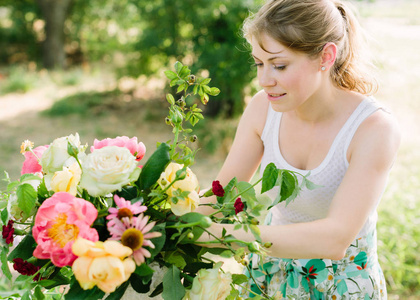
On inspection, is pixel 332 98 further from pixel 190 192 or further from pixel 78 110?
pixel 78 110

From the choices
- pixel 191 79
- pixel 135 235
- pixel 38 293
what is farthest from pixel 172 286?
pixel 191 79

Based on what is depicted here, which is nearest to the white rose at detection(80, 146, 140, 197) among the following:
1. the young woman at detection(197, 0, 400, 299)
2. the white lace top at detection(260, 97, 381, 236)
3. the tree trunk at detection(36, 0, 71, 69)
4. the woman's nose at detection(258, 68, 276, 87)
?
the young woman at detection(197, 0, 400, 299)

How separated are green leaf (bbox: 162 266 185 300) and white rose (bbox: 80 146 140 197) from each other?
199mm

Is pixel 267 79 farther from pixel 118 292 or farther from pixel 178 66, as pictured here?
pixel 118 292

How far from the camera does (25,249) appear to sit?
3.18 feet

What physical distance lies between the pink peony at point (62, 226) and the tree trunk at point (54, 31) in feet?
28.2

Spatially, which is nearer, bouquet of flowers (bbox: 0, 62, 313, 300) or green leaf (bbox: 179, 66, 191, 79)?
bouquet of flowers (bbox: 0, 62, 313, 300)

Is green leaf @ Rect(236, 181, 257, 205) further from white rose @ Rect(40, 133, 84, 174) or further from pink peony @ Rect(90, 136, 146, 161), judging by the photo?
white rose @ Rect(40, 133, 84, 174)

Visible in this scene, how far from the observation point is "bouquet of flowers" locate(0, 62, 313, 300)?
0.83 metres

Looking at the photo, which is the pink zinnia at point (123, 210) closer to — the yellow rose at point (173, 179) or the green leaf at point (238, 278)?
the yellow rose at point (173, 179)

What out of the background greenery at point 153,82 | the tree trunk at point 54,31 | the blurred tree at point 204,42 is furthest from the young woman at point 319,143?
the tree trunk at point 54,31

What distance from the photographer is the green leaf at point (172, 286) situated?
0.93 meters

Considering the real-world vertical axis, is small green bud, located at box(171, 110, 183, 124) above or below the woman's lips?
above

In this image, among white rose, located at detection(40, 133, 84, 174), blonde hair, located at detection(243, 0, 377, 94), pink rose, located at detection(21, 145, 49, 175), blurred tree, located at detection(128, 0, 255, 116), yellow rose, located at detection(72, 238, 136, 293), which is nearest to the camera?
yellow rose, located at detection(72, 238, 136, 293)
